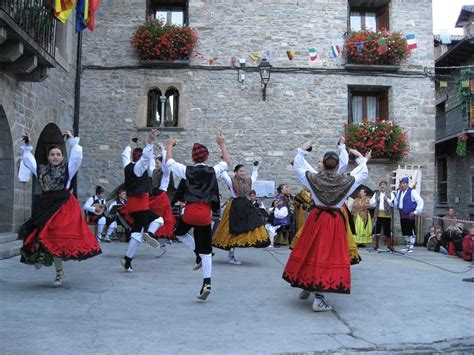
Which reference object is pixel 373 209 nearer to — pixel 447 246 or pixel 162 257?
pixel 447 246

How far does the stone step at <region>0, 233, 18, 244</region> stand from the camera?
8.80 m

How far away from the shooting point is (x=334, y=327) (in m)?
4.47

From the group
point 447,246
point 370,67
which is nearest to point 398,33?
point 370,67

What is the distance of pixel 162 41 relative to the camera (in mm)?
13734

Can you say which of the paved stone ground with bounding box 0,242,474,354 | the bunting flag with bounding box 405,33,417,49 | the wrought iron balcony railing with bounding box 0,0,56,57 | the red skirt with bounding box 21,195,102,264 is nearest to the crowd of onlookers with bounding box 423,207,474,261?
the paved stone ground with bounding box 0,242,474,354

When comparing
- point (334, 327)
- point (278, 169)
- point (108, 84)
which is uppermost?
point (108, 84)

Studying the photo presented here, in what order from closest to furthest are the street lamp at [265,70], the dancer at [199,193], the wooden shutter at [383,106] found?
the dancer at [199,193] → the street lamp at [265,70] → the wooden shutter at [383,106]

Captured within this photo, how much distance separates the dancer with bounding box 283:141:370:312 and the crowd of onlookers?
6021 millimetres

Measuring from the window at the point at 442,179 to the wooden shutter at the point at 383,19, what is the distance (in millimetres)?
9268

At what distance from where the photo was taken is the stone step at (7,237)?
347 inches

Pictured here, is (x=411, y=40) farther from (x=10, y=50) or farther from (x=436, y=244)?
(x=10, y=50)

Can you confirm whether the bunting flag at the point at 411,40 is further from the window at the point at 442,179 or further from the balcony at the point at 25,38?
the balcony at the point at 25,38

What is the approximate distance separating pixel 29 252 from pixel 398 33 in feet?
39.6

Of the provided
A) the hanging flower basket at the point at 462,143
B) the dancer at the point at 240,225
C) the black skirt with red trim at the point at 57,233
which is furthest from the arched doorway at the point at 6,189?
the hanging flower basket at the point at 462,143
